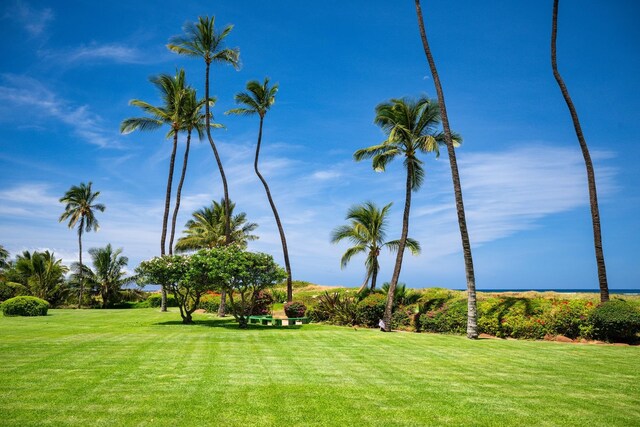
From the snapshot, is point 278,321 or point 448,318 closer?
point 448,318

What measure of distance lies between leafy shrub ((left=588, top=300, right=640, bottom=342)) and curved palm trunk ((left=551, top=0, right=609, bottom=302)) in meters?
1.04

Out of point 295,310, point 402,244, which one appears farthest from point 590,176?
point 295,310

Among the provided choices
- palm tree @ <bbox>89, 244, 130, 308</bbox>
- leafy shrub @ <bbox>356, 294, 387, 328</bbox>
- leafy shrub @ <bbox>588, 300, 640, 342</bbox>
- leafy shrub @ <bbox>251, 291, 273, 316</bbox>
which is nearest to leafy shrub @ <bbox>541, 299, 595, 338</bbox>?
leafy shrub @ <bbox>588, 300, 640, 342</bbox>

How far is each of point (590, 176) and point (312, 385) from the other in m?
16.9

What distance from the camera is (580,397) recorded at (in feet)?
25.9

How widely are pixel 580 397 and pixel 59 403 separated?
942cm

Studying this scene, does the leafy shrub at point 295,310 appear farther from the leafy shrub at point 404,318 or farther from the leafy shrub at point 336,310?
the leafy shrub at point 404,318

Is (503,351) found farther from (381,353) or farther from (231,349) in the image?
(231,349)

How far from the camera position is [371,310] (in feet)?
81.9

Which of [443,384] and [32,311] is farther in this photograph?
[32,311]

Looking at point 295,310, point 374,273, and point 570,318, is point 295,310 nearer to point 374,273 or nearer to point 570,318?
point 374,273

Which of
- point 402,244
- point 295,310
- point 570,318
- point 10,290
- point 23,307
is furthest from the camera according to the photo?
point 10,290

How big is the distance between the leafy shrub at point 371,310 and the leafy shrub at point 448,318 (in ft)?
9.56

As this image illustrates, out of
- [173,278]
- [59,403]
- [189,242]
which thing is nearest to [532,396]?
[59,403]
